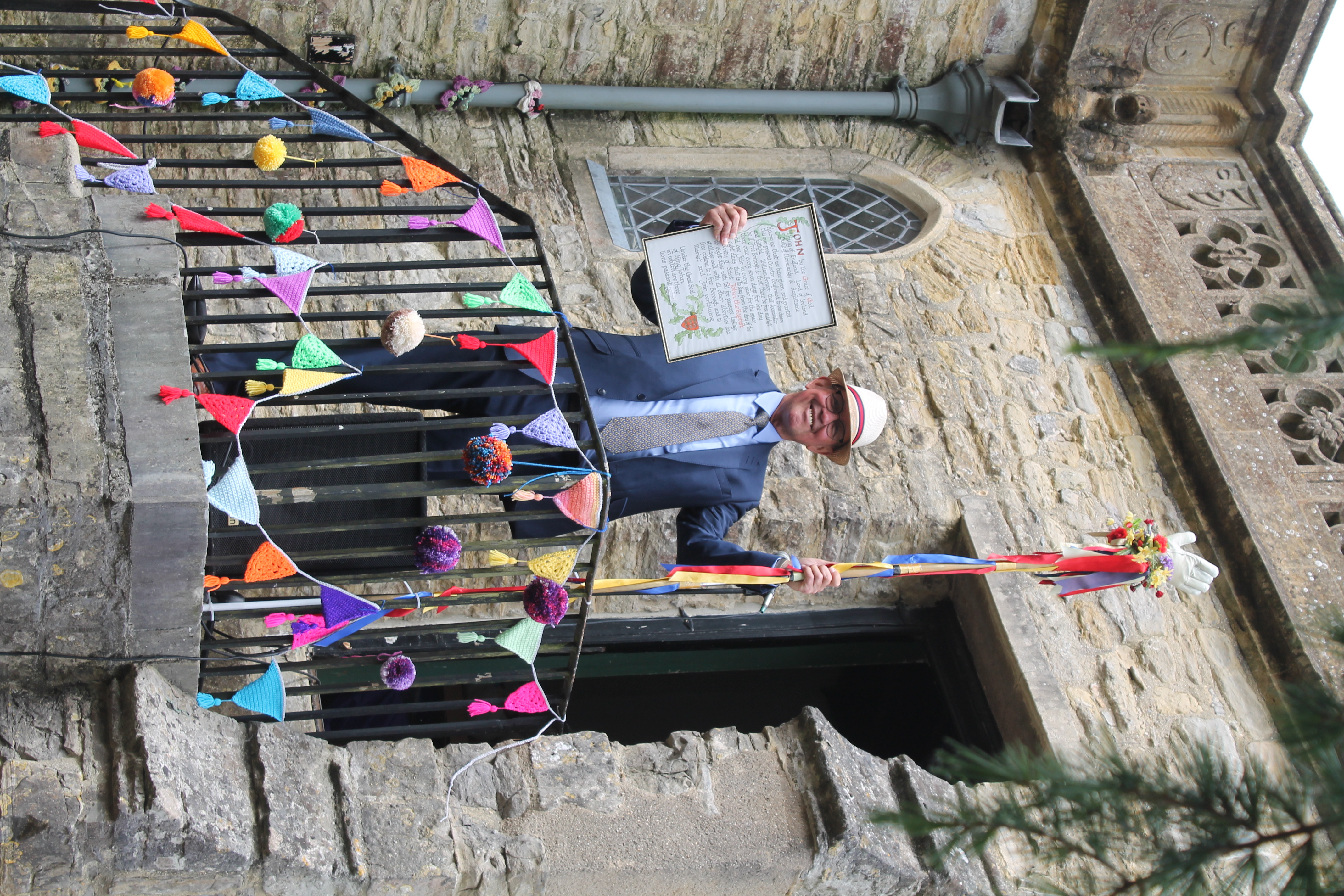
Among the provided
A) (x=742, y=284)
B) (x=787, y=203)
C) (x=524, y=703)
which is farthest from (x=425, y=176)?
(x=787, y=203)

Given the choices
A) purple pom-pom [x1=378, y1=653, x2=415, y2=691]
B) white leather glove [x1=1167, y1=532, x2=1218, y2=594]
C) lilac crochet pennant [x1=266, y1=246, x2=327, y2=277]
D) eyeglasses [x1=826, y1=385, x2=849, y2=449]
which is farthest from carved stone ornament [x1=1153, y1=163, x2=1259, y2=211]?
purple pom-pom [x1=378, y1=653, x2=415, y2=691]

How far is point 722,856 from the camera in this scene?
2434 millimetres

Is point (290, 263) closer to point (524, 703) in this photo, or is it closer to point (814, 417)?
point (524, 703)

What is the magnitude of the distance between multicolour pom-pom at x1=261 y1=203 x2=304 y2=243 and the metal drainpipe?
228 cm

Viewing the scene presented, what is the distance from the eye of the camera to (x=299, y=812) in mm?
2168

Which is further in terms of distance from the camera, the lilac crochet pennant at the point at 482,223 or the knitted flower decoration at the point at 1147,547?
the knitted flower decoration at the point at 1147,547

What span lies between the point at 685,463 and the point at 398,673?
38.8 inches

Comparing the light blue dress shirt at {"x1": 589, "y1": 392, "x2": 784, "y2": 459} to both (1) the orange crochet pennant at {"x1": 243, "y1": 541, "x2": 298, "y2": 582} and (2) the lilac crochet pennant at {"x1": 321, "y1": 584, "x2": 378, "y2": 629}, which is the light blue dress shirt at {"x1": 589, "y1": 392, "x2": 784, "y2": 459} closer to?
(2) the lilac crochet pennant at {"x1": 321, "y1": 584, "x2": 378, "y2": 629}

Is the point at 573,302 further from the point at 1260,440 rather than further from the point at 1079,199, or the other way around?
the point at 1260,440

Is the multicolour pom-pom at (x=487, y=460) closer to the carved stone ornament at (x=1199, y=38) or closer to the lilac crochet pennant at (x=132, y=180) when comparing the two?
the lilac crochet pennant at (x=132, y=180)

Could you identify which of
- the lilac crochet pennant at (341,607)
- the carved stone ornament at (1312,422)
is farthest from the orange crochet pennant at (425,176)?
the carved stone ornament at (1312,422)

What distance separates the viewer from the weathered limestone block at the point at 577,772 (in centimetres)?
244

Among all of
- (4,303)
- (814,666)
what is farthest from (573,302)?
(4,303)

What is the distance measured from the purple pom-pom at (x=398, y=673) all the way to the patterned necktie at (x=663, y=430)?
0.81 metres
